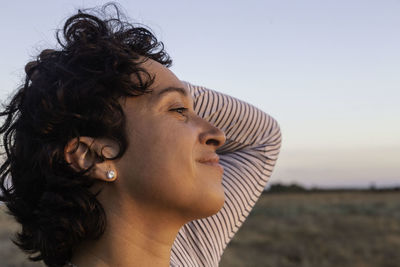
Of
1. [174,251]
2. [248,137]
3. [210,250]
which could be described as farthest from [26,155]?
[248,137]

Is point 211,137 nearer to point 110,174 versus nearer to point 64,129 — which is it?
point 110,174

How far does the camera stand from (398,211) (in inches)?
651

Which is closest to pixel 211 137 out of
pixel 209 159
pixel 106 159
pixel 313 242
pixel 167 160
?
pixel 209 159

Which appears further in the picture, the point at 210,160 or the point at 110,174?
the point at 210,160

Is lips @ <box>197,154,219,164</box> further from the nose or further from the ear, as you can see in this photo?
the ear

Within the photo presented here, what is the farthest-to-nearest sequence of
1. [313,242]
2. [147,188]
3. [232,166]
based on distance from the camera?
[313,242]
[232,166]
[147,188]

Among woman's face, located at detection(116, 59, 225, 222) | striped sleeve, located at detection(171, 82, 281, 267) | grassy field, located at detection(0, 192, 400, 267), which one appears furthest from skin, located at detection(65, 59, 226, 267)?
grassy field, located at detection(0, 192, 400, 267)

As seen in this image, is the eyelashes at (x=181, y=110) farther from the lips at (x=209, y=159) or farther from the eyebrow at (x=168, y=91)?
the lips at (x=209, y=159)

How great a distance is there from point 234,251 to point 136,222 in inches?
375

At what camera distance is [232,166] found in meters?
2.37

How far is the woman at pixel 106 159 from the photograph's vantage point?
1667 millimetres

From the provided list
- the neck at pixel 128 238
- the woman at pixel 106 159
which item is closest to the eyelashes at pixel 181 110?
the woman at pixel 106 159

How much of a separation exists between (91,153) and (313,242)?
10.5 m

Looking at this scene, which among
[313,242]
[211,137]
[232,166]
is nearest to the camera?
[211,137]
